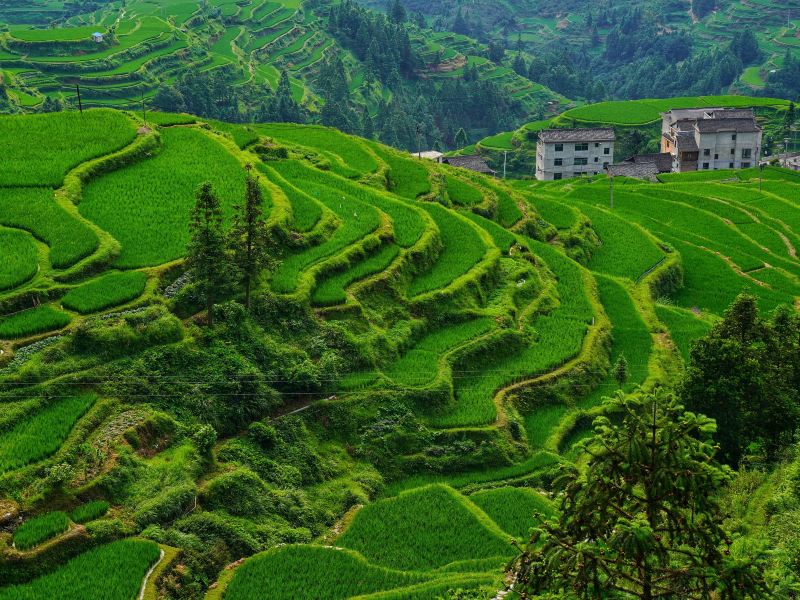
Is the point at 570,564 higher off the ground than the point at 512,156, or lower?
higher

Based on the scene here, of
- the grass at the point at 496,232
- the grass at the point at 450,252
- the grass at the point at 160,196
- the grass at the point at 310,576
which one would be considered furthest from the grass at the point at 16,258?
the grass at the point at 496,232

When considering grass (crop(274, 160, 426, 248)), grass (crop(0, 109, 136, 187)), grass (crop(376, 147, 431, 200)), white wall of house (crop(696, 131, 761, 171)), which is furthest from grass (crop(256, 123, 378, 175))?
white wall of house (crop(696, 131, 761, 171))

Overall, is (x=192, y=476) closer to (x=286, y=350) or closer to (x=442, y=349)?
(x=286, y=350)

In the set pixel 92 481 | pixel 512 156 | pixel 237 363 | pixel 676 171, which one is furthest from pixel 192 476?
pixel 512 156

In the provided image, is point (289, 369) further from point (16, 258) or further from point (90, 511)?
point (16, 258)

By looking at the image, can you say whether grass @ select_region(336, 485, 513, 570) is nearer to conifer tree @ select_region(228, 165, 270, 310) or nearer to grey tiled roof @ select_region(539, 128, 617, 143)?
conifer tree @ select_region(228, 165, 270, 310)
